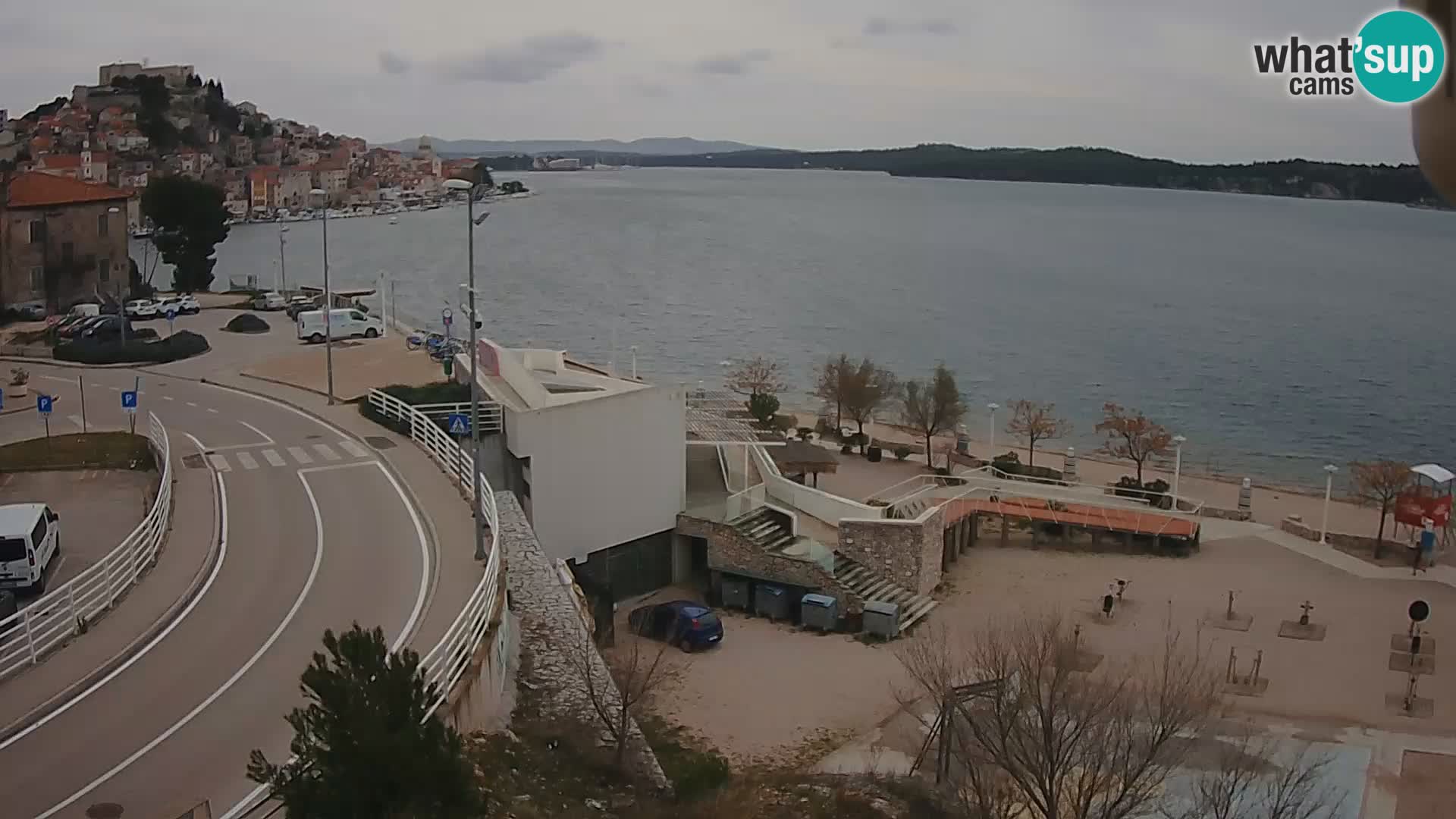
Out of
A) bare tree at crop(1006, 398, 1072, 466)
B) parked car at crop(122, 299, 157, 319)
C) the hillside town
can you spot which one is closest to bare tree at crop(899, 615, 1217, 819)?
bare tree at crop(1006, 398, 1072, 466)

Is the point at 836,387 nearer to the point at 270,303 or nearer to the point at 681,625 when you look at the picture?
the point at 270,303

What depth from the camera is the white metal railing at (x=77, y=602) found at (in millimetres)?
12938

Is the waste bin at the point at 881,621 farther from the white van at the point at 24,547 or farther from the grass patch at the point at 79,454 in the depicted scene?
the grass patch at the point at 79,454

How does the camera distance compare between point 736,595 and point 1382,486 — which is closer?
point 736,595

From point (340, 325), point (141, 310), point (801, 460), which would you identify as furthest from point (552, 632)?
point (141, 310)

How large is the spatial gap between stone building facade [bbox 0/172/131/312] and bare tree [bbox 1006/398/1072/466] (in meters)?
33.8

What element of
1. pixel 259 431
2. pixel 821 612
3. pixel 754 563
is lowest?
pixel 821 612

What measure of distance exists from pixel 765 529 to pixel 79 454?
1344cm

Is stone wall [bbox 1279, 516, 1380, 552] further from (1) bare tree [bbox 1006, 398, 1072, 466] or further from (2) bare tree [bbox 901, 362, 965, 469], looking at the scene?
(2) bare tree [bbox 901, 362, 965, 469]

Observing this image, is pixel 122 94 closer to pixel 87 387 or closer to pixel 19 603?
pixel 87 387

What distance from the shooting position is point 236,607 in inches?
593

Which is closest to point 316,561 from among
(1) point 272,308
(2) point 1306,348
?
(1) point 272,308

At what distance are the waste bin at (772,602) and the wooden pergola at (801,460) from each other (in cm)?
766

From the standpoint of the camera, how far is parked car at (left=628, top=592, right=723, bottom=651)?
21.7 m
